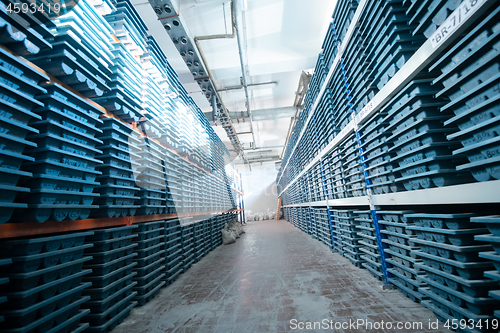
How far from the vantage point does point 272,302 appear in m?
2.20

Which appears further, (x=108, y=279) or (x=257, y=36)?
→ (x=257, y=36)

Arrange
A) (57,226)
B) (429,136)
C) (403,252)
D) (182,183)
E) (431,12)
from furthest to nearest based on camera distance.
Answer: (182,183) < (403,252) < (57,226) < (429,136) < (431,12)

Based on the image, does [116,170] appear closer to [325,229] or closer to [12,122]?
[12,122]

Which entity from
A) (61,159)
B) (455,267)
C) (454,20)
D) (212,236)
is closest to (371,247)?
(455,267)

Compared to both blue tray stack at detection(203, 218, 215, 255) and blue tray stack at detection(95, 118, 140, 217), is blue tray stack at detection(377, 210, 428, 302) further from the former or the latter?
blue tray stack at detection(203, 218, 215, 255)

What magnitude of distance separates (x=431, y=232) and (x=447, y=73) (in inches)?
44.0

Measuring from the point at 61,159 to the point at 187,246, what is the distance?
2.84 metres

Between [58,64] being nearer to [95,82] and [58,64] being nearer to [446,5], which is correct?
[95,82]

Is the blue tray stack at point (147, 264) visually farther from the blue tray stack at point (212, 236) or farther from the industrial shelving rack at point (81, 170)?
the blue tray stack at point (212, 236)

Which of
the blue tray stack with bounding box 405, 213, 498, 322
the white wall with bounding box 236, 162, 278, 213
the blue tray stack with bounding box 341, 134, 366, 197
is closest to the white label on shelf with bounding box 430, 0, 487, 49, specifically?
the blue tray stack with bounding box 405, 213, 498, 322

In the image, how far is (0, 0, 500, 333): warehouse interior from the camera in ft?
4.03

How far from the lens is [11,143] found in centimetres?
121

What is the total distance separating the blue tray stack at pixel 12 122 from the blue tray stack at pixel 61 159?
0.11m

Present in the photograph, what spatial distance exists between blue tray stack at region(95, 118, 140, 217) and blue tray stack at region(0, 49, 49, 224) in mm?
735
